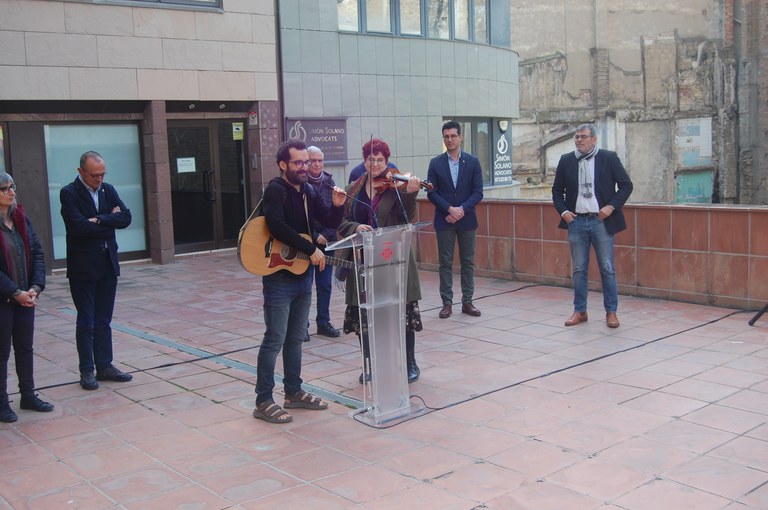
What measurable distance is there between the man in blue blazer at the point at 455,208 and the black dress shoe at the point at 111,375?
3374 millimetres

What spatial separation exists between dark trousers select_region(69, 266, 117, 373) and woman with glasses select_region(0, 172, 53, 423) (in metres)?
0.48

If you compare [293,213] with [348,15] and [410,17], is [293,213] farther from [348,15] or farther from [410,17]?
[410,17]

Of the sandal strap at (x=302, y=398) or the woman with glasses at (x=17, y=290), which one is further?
the sandal strap at (x=302, y=398)

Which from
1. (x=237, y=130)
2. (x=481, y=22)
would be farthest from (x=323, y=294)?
(x=481, y=22)

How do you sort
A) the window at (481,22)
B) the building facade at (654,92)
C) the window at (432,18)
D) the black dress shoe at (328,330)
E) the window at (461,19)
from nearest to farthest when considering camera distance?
the black dress shoe at (328,330) < the window at (432,18) < the window at (461,19) < the window at (481,22) < the building facade at (654,92)

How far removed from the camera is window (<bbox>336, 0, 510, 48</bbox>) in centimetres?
1633

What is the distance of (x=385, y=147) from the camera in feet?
20.3

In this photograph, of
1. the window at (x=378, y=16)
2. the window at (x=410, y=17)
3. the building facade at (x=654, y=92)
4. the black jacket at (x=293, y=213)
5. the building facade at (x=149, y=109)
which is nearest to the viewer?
the black jacket at (x=293, y=213)

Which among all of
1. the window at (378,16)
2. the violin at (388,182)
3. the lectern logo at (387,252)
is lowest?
the lectern logo at (387,252)

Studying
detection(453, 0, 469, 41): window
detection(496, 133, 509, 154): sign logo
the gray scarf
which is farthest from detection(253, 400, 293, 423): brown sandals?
detection(496, 133, 509, 154): sign logo

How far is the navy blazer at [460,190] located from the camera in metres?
8.65

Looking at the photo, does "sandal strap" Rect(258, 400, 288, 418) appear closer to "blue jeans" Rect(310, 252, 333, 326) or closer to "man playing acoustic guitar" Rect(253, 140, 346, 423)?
"man playing acoustic guitar" Rect(253, 140, 346, 423)

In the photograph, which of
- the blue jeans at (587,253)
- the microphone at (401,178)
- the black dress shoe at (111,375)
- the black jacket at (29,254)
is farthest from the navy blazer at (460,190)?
the black jacket at (29,254)

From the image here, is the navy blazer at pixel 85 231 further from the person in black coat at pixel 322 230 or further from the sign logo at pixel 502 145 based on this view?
the sign logo at pixel 502 145
